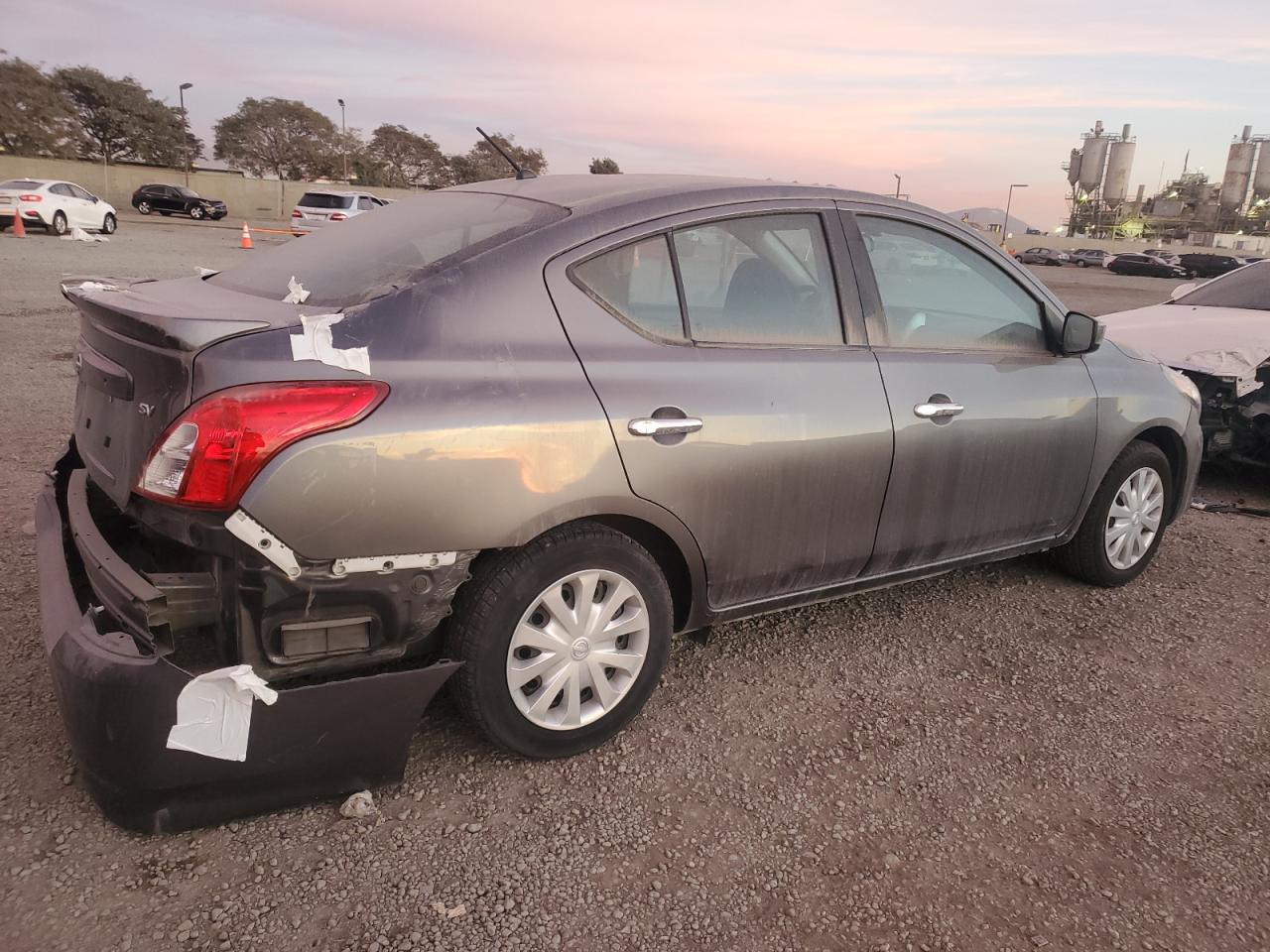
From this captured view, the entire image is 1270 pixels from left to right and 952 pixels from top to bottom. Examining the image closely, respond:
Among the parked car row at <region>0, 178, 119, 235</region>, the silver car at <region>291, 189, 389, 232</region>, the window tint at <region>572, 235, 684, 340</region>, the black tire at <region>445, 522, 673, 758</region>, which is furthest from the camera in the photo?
the silver car at <region>291, 189, 389, 232</region>

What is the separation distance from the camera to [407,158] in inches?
2965

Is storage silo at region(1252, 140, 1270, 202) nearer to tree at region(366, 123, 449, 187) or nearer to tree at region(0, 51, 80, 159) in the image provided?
tree at region(366, 123, 449, 187)

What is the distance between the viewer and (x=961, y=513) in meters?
3.50

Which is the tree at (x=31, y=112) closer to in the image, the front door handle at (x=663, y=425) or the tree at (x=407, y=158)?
the tree at (x=407, y=158)

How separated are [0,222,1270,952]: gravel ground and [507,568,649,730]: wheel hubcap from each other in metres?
0.21

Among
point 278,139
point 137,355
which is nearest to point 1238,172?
point 278,139

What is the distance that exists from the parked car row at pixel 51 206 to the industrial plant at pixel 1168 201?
107737 millimetres

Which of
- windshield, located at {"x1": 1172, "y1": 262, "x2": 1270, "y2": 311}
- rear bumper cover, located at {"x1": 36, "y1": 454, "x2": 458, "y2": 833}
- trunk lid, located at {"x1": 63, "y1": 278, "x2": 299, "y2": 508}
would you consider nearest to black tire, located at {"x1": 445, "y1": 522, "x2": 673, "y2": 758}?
rear bumper cover, located at {"x1": 36, "y1": 454, "x2": 458, "y2": 833}

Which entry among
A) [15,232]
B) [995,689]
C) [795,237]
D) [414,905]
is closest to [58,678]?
[414,905]

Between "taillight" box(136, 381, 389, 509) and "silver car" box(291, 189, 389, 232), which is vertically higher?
"silver car" box(291, 189, 389, 232)

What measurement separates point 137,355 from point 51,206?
25230 millimetres

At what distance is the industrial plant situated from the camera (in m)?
107

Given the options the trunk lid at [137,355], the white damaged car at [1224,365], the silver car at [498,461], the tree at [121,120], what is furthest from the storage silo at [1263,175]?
the trunk lid at [137,355]

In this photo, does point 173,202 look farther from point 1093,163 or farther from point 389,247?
point 1093,163
